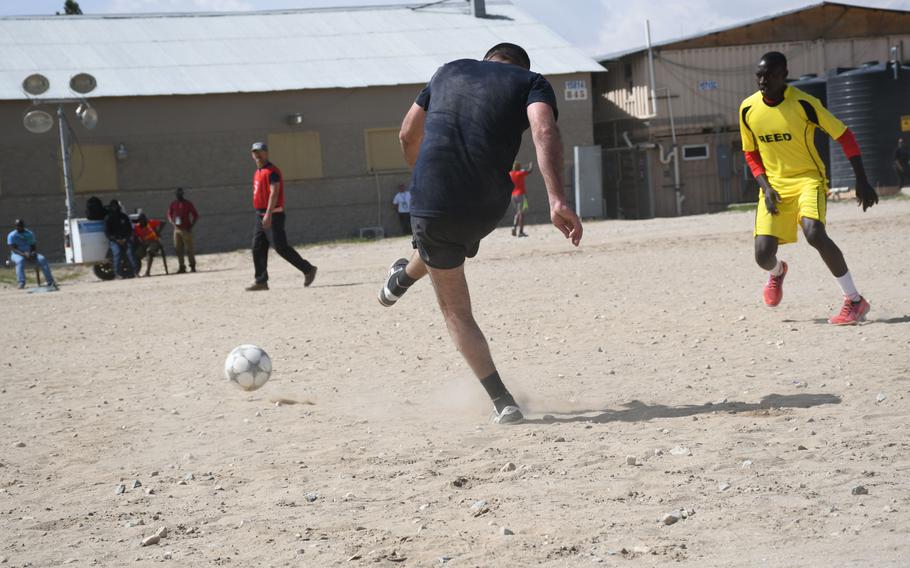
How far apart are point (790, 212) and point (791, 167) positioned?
350 mm

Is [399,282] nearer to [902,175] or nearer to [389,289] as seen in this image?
[389,289]

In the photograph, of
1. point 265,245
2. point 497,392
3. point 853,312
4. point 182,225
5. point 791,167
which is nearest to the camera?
point 497,392

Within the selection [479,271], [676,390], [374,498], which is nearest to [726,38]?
[479,271]

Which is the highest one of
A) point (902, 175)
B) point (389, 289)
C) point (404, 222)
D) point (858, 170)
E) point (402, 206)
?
point (402, 206)

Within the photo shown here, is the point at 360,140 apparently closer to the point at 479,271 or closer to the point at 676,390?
the point at 479,271

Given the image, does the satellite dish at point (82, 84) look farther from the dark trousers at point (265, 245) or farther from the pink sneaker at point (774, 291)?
the pink sneaker at point (774, 291)

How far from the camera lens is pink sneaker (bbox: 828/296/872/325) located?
332 inches

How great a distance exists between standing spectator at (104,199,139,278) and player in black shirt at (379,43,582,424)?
17.8 metres

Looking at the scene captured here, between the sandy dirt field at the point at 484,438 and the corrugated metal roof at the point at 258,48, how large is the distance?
70.8ft

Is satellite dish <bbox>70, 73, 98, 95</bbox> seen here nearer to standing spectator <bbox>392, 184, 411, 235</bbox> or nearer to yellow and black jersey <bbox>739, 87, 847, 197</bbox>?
standing spectator <bbox>392, 184, 411, 235</bbox>

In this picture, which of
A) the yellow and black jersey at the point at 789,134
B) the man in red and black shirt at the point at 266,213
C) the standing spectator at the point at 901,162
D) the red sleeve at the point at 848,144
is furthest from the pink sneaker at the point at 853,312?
the standing spectator at the point at 901,162

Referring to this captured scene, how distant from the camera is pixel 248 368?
7180mm

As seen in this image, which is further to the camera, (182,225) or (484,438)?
(182,225)

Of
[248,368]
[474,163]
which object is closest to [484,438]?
[474,163]
